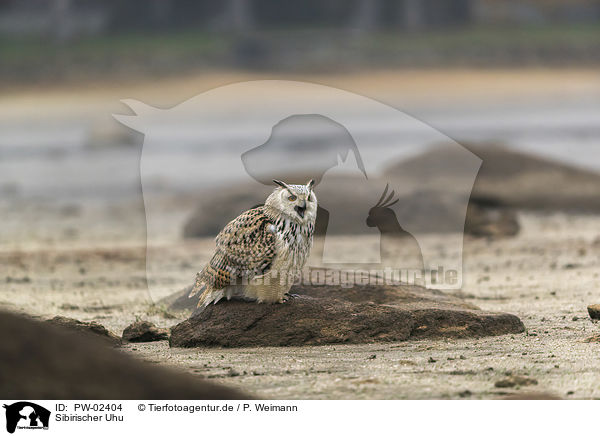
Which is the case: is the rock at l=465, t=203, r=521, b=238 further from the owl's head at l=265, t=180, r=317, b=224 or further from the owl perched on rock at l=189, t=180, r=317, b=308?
the owl's head at l=265, t=180, r=317, b=224

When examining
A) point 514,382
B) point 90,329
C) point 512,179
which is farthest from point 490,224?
point 514,382

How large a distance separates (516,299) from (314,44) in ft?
46.1

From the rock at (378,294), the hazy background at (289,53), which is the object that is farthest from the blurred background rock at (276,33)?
the rock at (378,294)

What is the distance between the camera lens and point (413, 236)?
1339 cm

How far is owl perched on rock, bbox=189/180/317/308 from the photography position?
7.02m

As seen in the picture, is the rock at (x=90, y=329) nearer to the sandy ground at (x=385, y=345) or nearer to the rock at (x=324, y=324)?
the sandy ground at (x=385, y=345)

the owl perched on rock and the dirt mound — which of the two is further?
the dirt mound

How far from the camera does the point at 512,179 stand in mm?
16438

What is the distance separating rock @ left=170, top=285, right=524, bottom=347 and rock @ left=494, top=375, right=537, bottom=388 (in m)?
1.27

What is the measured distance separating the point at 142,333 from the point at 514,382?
2956 mm

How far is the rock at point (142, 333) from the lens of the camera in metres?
7.61
